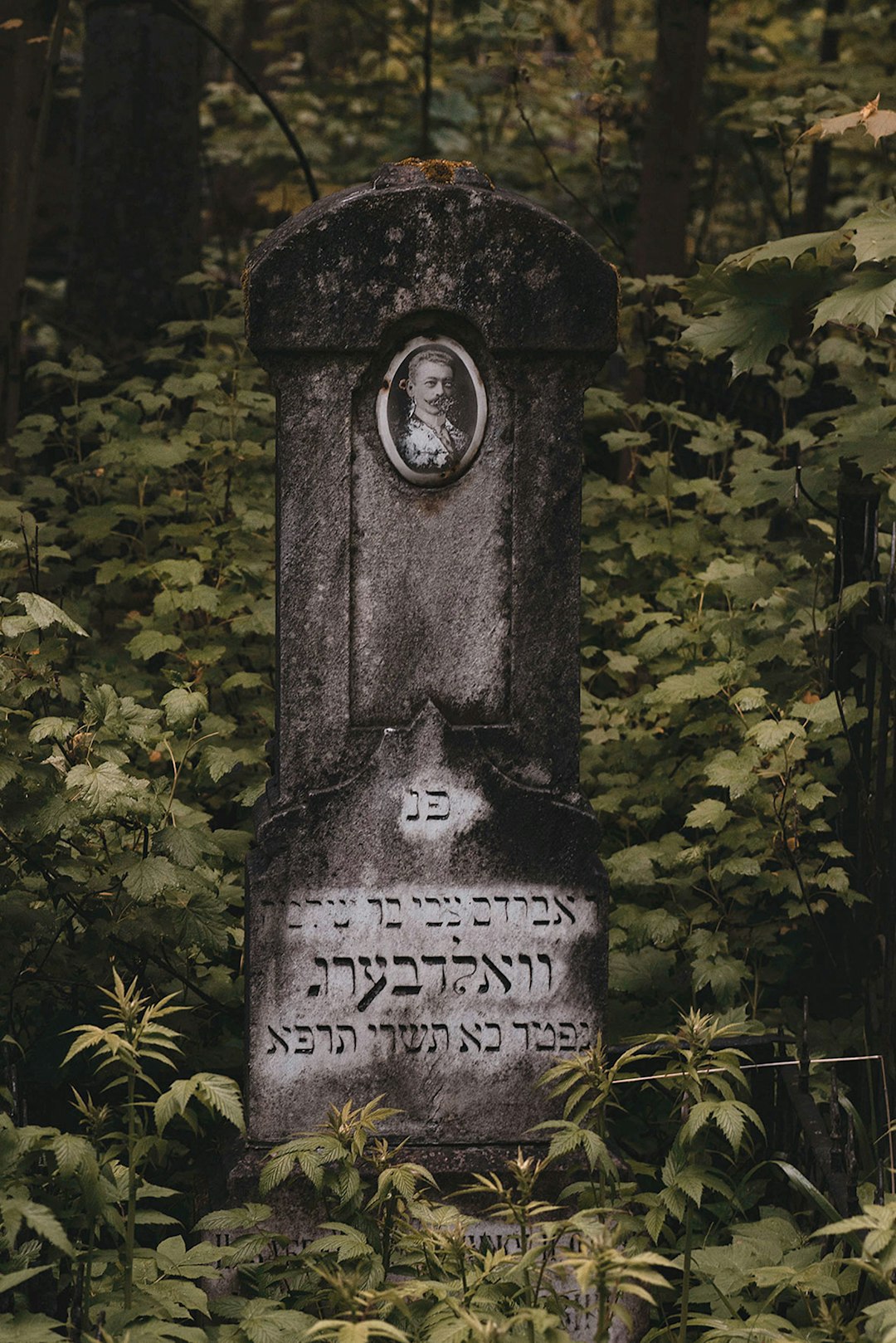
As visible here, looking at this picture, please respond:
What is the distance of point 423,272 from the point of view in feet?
11.2

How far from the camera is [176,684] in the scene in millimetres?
4012

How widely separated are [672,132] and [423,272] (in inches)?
173

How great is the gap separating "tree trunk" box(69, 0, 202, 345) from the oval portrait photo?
15.9 feet

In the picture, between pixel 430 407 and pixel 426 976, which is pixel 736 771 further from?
pixel 430 407

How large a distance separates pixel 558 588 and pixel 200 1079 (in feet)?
4.68

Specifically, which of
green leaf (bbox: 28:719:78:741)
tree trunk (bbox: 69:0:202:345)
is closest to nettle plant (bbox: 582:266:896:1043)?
green leaf (bbox: 28:719:78:741)

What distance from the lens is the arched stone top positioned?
3383mm

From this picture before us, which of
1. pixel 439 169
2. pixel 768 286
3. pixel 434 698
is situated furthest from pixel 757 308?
pixel 434 698

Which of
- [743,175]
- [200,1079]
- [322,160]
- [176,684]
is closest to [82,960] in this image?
[176,684]

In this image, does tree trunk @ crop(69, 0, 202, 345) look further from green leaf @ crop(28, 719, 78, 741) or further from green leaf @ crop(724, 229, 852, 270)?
green leaf @ crop(28, 719, 78, 741)

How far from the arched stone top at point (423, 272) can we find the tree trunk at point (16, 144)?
3.11 metres

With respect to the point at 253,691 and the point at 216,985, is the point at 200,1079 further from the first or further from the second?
the point at 253,691

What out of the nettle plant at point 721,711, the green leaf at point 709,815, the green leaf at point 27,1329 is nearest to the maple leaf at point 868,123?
the nettle plant at point 721,711

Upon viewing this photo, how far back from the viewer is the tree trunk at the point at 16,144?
20.3 ft
